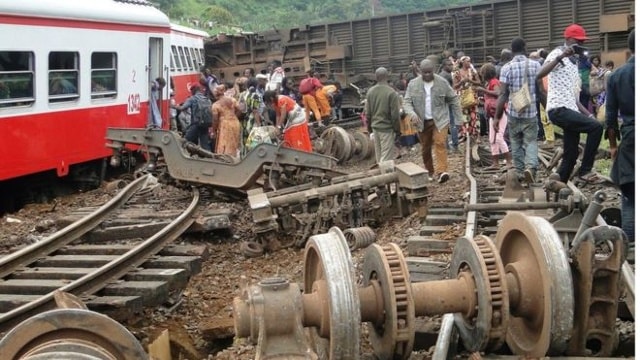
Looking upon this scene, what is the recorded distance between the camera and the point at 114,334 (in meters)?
3.21

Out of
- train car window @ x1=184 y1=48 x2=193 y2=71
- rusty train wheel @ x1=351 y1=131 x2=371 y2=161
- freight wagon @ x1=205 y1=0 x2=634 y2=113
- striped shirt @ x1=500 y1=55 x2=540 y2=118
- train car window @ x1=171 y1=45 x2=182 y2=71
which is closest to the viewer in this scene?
striped shirt @ x1=500 y1=55 x2=540 y2=118

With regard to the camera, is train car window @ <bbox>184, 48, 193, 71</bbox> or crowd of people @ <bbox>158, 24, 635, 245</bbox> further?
train car window @ <bbox>184, 48, 193, 71</bbox>

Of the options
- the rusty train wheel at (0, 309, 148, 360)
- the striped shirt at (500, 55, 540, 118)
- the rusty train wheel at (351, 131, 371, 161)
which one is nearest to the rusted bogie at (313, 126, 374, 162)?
the rusty train wheel at (351, 131, 371, 161)

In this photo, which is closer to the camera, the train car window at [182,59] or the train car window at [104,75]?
the train car window at [104,75]

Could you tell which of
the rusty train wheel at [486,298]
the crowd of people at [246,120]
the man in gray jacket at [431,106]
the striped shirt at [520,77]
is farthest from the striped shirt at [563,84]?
the rusty train wheel at [486,298]

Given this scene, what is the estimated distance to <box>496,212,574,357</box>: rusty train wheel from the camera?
3.38 meters

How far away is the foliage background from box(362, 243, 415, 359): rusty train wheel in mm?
43633

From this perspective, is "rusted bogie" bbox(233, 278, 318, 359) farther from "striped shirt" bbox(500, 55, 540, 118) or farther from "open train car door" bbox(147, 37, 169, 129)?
"open train car door" bbox(147, 37, 169, 129)

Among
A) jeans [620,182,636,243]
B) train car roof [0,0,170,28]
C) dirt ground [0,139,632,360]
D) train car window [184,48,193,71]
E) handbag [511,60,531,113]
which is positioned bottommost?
dirt ground [0,139,632,360]

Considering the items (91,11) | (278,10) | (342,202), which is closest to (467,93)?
(342,202)

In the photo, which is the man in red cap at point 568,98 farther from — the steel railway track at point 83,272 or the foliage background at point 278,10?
the foliage background at point 278,10

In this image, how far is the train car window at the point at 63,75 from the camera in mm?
10984

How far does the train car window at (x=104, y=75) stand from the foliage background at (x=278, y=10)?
34.0m

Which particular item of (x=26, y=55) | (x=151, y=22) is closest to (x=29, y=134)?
(x=26, y=55)
